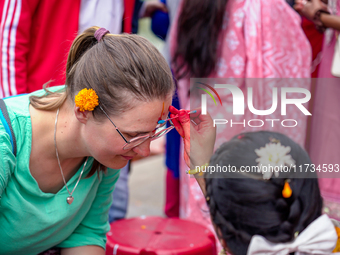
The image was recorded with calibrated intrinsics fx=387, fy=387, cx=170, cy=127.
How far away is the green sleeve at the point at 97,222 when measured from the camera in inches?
63.2

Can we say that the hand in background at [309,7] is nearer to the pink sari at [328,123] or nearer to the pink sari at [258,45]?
the pink sari at [258,45]

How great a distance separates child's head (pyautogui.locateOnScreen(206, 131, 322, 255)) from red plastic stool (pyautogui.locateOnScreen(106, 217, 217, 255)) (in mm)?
658

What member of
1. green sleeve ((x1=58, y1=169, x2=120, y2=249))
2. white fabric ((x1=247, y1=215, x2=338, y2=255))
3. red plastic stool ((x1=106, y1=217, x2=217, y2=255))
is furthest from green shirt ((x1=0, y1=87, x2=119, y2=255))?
white fabric ((x1=247, y1=215, x2=338, y2=255))

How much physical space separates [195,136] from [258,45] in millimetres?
1010

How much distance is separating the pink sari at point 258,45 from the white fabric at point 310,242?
47.7 inches

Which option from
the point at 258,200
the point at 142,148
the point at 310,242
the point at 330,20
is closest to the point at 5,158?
the point at 142,148

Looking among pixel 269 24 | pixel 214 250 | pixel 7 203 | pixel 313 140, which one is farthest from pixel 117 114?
pixel 313 140

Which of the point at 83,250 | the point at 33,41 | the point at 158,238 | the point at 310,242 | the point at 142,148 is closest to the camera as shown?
the point at 310,242

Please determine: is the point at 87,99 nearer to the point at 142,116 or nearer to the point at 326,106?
the point at 142,116

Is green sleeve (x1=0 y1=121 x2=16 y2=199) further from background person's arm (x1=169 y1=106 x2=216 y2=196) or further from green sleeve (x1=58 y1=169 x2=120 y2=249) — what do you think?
background person's arm (x1=169 y1=106 x2=216 y2=196)

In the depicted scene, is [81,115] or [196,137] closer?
[81,115]

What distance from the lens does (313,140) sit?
249 cm

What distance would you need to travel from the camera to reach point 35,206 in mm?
1380

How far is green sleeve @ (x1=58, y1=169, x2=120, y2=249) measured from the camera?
161 cm
